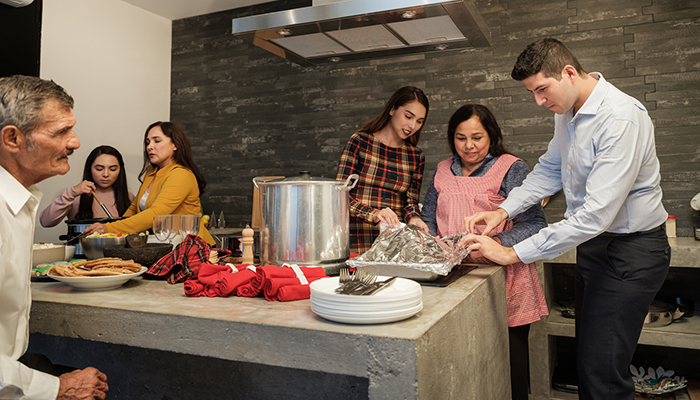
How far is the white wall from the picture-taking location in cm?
392

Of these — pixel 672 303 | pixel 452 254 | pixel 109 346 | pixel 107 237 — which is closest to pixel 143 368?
pixel 109 346

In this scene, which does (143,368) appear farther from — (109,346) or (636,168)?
(636,168)

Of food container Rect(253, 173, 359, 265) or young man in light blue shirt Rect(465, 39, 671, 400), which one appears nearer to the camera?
food container Rect(253, 173, 359, 265)

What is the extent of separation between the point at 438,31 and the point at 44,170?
5.51 feet

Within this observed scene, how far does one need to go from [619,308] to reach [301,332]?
49.1 inches

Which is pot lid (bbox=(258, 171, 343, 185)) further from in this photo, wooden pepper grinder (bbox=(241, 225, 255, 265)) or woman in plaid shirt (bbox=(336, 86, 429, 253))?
woman in plaid shirt (bbox=(336, 86, 429, 253))

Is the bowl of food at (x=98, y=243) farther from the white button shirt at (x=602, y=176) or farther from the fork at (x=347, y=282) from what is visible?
the white button shirt at (x=602, y=176)

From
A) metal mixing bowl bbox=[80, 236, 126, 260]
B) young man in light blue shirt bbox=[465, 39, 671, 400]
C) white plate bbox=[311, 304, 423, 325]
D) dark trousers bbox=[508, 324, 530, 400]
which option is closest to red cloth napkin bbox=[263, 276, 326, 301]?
white plate bbox=[311, 304, 423, 325]

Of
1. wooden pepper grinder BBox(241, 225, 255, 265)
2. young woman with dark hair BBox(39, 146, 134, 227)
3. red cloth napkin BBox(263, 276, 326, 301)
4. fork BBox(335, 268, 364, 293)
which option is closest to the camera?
fork BBox(335, 268, 364, 293)

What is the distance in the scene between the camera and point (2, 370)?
961 millimetres

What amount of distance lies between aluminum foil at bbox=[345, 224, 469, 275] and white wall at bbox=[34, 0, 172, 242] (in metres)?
3.32

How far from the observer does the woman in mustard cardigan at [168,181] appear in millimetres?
2498

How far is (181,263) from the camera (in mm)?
1540

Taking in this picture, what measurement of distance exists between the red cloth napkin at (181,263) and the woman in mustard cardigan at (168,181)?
36.2 inches
